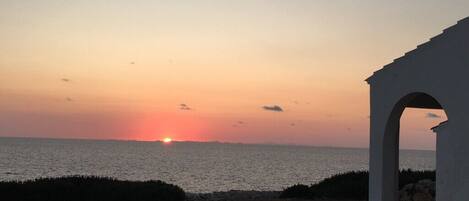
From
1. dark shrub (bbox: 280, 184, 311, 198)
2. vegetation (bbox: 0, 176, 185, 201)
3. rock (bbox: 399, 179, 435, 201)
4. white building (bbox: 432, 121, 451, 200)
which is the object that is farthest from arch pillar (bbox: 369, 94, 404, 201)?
vegetation (bbox: 0, 176, 185, 201)

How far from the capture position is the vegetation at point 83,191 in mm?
19656

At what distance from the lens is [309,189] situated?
2377cm

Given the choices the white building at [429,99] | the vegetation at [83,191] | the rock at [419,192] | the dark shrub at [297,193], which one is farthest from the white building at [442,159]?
the vegetation at [83,191]

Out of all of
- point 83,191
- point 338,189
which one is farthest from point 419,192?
point 83,191

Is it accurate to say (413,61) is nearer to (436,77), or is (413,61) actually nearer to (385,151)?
(436,77)

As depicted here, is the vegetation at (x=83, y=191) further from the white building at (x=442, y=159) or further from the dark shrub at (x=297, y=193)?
the white building at (x=442, y=159)

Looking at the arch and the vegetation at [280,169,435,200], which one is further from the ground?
the arch

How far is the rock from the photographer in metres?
15.8

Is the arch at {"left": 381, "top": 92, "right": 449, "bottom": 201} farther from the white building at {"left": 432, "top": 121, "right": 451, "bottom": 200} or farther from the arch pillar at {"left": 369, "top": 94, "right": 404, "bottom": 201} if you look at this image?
the white building at {"left": 432, "top": 121, "right": 451, "bottom": 200}

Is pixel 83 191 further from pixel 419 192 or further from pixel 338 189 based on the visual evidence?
pixel 419 192

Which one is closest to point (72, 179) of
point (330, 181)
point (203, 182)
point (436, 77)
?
point (330, 181)

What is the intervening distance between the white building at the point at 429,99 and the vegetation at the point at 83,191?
10326mm

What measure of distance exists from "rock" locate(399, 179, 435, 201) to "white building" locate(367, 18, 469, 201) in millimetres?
3284

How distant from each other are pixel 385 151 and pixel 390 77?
1564 millimetres
